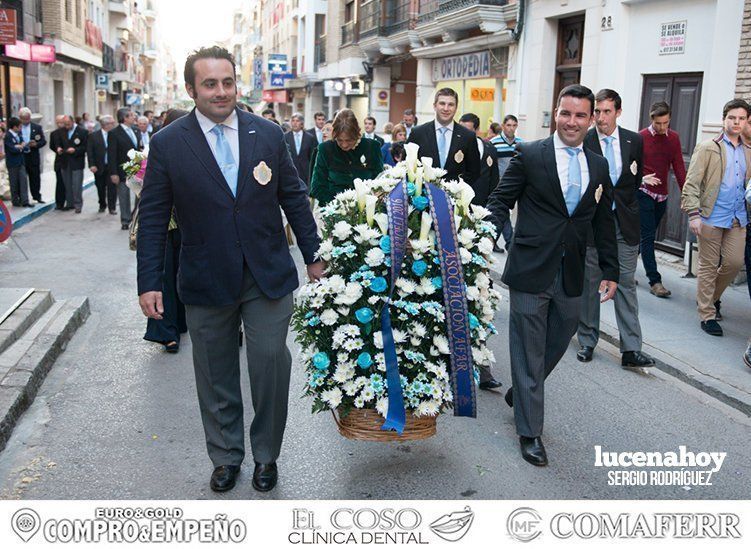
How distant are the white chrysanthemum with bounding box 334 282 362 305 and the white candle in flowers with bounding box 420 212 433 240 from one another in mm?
413

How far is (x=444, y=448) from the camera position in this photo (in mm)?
4793

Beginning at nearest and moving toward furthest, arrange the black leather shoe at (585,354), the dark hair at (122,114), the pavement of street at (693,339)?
1. the pavement of street at (693,339)
2. the black leather shoe at (585,354)
3. the dark hair at (122,114)

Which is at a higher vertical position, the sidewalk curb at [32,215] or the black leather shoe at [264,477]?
the black leather shoe at [264,477]

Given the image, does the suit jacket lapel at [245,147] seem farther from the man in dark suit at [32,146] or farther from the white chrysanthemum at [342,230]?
the man in dark suit at [32,146]

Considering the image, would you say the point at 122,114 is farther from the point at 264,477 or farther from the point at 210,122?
the point at 264,477

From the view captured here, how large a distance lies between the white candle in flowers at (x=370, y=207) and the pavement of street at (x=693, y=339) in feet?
5.58

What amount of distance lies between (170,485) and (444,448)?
5.16 feet

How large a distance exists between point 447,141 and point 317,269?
2.85 m

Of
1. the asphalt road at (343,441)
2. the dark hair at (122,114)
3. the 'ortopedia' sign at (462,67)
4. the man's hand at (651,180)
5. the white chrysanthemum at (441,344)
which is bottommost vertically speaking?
the asphalt road at (343,441)

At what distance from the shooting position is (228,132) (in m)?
3.93

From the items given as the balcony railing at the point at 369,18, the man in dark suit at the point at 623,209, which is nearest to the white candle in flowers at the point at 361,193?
the man in dark suit at the point at 623,209

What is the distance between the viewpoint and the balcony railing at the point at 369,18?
29334 millimetres

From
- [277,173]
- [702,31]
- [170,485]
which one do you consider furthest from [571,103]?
[702,31]

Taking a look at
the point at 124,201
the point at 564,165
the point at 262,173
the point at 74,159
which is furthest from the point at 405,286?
the point at 74,159
